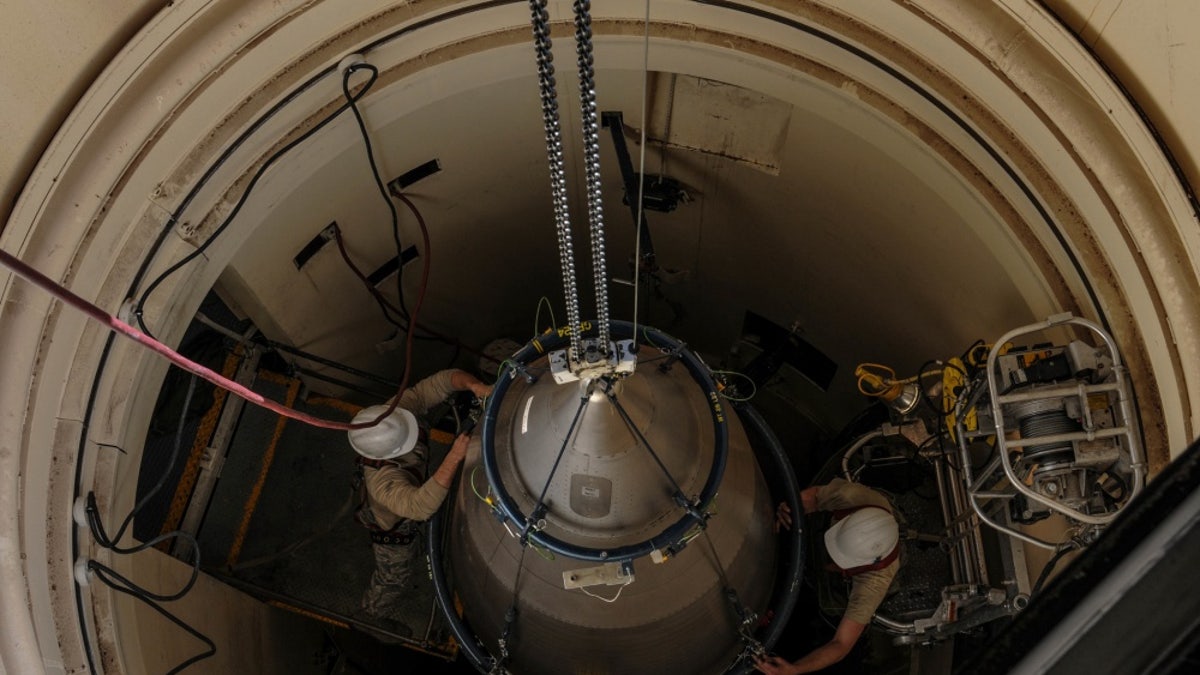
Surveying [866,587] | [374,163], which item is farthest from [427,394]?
[866,587]

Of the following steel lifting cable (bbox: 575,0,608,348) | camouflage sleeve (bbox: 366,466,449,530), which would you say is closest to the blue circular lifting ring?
steel lifting cable (bbox: 575,0,608,348)

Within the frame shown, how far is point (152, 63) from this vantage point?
3336 mm

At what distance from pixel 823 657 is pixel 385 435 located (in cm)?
246

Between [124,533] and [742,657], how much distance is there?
2817mm

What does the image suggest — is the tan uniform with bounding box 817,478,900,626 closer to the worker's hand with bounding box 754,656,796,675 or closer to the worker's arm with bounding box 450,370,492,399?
the worker's hand with bounding box 754,656,796,675

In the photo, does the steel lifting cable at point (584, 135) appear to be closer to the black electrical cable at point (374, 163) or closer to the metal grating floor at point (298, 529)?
the black electrical cable at point (374, 163)

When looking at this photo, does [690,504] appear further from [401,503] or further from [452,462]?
[401,503]

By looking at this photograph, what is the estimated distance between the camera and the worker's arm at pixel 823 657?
426 centimetres

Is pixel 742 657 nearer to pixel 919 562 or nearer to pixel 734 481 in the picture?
pixel 734 481

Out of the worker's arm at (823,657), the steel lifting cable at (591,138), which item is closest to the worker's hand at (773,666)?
the worker's arm at (823,657)

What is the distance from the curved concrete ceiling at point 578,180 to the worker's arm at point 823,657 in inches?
68.2

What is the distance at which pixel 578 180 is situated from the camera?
5551 millimetres

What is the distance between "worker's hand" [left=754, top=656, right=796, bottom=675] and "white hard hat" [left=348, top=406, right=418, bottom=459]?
2.03 metres

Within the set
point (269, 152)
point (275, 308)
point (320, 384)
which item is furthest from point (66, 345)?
point (320, 384)
